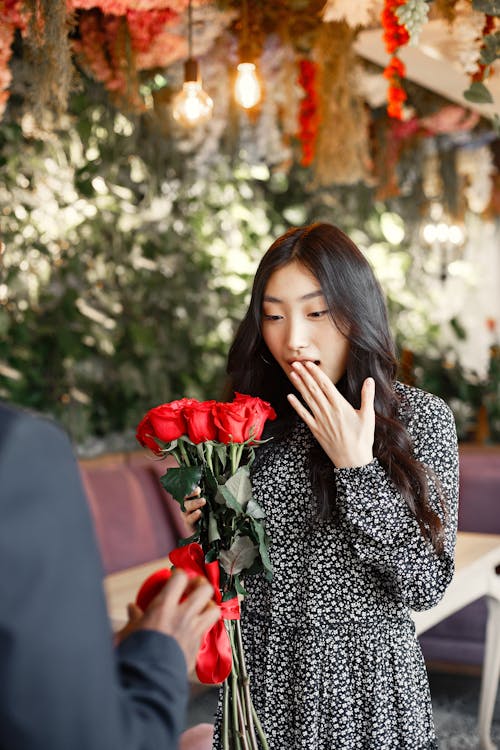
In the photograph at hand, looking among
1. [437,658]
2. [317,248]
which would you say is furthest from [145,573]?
[317,248]

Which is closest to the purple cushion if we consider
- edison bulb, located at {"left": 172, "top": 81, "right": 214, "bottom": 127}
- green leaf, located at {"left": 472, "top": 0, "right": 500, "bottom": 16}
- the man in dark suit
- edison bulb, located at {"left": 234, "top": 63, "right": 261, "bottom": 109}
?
edison bulb, located at {"left": 172, "top": 81, "right": 214, "bottom": 127}

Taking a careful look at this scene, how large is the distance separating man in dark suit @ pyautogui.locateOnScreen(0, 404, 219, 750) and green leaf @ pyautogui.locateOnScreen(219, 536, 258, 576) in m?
0.64

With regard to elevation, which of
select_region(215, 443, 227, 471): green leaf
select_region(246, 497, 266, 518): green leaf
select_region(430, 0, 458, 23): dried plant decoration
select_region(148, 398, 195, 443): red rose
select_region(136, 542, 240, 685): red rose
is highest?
select_region(430, 0, 458, 23): dried plant decoration

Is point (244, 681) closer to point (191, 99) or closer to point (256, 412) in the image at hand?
point (256, 412)

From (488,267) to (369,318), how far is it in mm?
6357

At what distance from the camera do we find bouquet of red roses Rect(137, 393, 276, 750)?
135 centimetres

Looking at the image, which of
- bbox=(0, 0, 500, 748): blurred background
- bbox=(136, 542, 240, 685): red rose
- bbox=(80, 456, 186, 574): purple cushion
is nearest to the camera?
bbox=(136, 542, 240, 685): red rose

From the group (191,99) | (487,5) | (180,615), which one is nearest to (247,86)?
(191,99)

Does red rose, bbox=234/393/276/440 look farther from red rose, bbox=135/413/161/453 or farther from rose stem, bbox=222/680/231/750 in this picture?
rose stem, bbox=222/680/231/750

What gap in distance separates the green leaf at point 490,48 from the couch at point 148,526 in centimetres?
235

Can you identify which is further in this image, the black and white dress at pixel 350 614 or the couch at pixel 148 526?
the couch at pixel 148 526

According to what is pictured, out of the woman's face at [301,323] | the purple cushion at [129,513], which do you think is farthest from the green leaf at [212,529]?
the purple cushion at [129,513]

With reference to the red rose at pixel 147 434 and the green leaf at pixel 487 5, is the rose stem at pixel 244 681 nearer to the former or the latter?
the red rose at pixel 147 434

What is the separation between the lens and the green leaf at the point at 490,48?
181 cm
